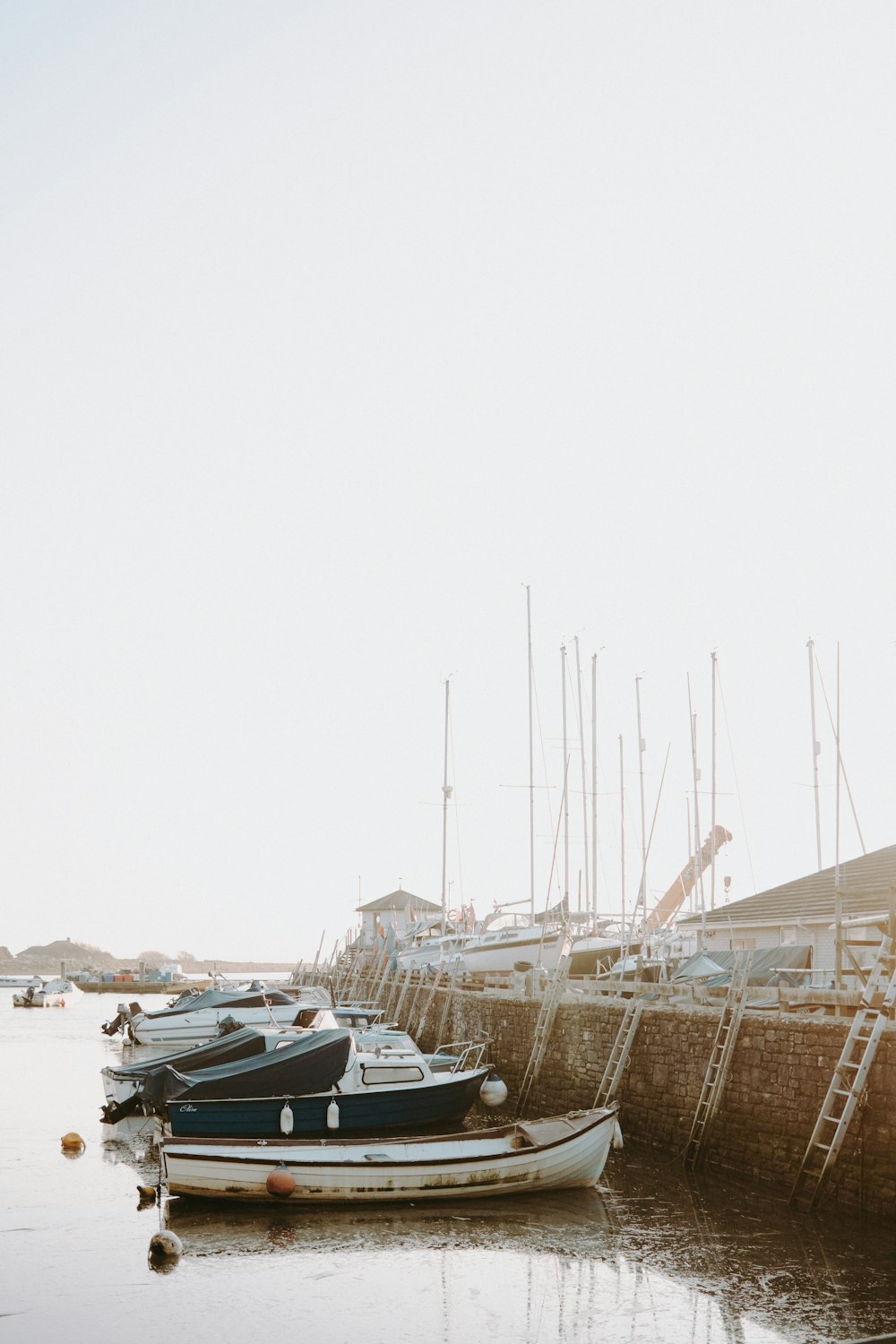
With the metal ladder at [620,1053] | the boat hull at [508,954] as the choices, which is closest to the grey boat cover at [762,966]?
the metal ladder at [620,1053]

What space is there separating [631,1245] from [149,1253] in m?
6.77

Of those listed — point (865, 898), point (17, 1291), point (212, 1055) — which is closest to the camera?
point (17, 1291)

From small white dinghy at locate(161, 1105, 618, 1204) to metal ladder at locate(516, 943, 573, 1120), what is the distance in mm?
9790

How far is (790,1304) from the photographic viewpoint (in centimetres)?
1448

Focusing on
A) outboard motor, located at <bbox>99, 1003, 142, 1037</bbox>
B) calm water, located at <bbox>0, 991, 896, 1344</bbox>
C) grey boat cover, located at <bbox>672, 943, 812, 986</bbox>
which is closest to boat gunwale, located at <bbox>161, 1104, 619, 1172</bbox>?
calm water, located at <bbox>0, 991, 896, 1344</bbox>

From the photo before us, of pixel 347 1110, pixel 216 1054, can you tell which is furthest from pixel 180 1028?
pixel 347 1110

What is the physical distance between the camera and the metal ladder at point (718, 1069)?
21734 millimetres

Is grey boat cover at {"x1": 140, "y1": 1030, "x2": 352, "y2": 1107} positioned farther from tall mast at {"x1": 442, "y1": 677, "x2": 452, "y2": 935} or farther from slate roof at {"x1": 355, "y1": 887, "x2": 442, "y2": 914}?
slate roof at {"x1": 355, "y1": 887, "x2": 442, "y2": 914}

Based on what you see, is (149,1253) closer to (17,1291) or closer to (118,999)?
(17,1291)

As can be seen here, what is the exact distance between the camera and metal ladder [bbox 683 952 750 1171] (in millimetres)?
21734

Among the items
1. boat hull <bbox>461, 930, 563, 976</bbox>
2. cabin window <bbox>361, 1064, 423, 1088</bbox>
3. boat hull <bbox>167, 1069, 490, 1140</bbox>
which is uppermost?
boat hull <bbox>461, 930, 563, 976</bbox>

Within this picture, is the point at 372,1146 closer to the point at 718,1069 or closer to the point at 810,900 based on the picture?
the point at 718,1069

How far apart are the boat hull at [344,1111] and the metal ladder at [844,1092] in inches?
331

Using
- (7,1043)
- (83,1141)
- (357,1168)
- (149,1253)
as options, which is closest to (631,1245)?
(357,1168)
